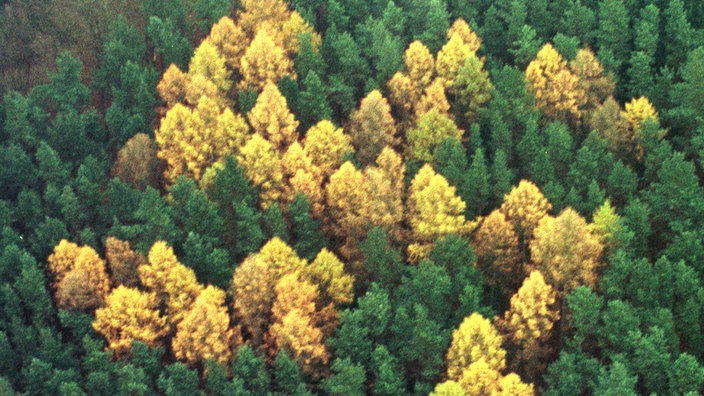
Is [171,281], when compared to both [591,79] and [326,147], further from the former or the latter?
[591,79]

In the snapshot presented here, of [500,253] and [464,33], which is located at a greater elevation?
[464,33]

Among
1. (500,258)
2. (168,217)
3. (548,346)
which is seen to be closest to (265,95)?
(168,217)

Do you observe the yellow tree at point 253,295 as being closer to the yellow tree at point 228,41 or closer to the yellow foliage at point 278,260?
the yellow foliage at point 278,260

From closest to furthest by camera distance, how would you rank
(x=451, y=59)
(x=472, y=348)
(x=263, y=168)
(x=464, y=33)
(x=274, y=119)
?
(x=472, y=348) < (x=263, y=168) < (x=274, y=119) < (x=451, y=59) < (x=464, y=33)

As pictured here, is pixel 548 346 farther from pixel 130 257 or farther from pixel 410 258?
pixel 130 257

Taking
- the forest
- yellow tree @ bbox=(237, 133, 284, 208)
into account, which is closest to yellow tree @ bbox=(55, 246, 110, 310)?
the forest

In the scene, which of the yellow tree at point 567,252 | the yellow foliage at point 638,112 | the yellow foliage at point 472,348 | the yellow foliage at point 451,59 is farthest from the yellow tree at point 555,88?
the yellow foliage at point 472,348

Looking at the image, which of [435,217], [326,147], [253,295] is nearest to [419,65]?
[326,147]
